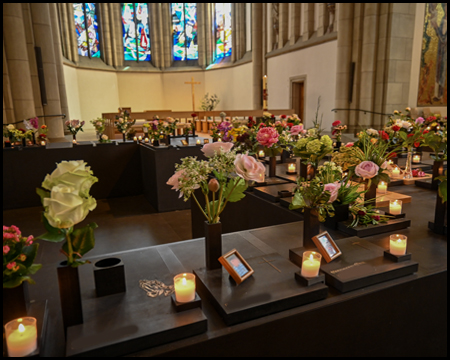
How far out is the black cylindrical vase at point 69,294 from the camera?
130 cm

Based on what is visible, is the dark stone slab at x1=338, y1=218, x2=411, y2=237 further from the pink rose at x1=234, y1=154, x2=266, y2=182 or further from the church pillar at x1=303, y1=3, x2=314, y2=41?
the church pillar at x1=303, y1=3, x2=314, y2=41

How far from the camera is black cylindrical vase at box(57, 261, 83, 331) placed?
1.30m

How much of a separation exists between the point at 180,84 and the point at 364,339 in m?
19.6

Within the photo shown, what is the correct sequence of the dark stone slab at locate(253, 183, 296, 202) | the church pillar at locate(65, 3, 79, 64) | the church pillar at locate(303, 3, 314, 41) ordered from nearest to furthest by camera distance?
the dark stone slab at locate(253, 183, 296, 202), the church pillar at locate(303, 3, 314, 41), the church pillar at locate(65, 3, 79, 64)

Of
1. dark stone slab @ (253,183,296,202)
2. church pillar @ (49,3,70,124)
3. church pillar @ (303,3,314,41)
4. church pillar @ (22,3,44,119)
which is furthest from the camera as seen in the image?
church pillar @ (303,3,314,41)

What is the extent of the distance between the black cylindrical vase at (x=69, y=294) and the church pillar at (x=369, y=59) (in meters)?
10.1

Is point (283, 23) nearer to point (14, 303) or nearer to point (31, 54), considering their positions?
point (31, 54)

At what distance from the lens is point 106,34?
18.0m

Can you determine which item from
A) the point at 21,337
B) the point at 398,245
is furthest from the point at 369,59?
the point at 21,337

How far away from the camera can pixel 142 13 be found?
19.2 m

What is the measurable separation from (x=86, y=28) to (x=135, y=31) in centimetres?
279

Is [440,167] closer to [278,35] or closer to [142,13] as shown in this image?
[278,35]

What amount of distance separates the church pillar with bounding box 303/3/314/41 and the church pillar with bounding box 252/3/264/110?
2989 mm

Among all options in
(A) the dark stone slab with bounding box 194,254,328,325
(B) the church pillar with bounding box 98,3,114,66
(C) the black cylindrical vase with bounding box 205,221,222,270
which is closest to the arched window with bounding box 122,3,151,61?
(B) the church pillar with bounding box 98,3,114,66
